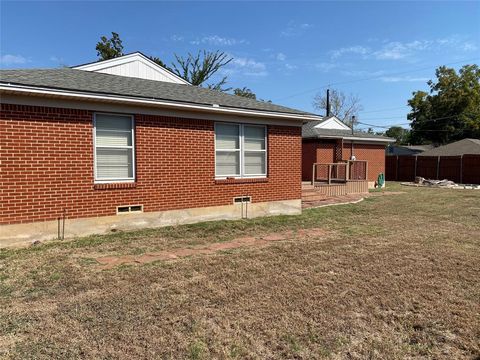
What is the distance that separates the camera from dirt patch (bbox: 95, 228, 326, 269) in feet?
19.7

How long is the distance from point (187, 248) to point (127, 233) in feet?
5.71

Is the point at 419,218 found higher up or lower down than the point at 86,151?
lower down

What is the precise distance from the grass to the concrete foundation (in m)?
0.52

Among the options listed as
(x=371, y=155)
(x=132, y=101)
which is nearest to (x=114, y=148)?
(x=132, y=101)

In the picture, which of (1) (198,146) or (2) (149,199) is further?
(1) (198,146)

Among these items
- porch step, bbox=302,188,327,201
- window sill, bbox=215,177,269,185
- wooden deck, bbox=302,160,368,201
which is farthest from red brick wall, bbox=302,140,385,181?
window sill, bbox=215,177,269,185

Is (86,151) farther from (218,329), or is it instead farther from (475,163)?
(475,163)

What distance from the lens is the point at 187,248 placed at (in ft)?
22.7

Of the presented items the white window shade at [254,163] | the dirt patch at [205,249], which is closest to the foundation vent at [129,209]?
the dirt patch at [205,249]

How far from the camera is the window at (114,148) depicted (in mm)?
7906

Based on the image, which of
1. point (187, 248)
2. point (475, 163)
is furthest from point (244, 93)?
point (187, 248)

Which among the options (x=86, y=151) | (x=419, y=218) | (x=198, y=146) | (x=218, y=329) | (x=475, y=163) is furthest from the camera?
(x=475, y=163)

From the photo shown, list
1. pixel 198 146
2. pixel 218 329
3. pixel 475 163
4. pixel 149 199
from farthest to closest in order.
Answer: pixel 475 163
pixel 198 146
pixel 149 199
pixel 218 329

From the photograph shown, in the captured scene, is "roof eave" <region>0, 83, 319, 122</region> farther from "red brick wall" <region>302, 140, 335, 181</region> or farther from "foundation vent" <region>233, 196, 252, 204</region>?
"red brick wall" <region>302, 140, 335, 181</region>
